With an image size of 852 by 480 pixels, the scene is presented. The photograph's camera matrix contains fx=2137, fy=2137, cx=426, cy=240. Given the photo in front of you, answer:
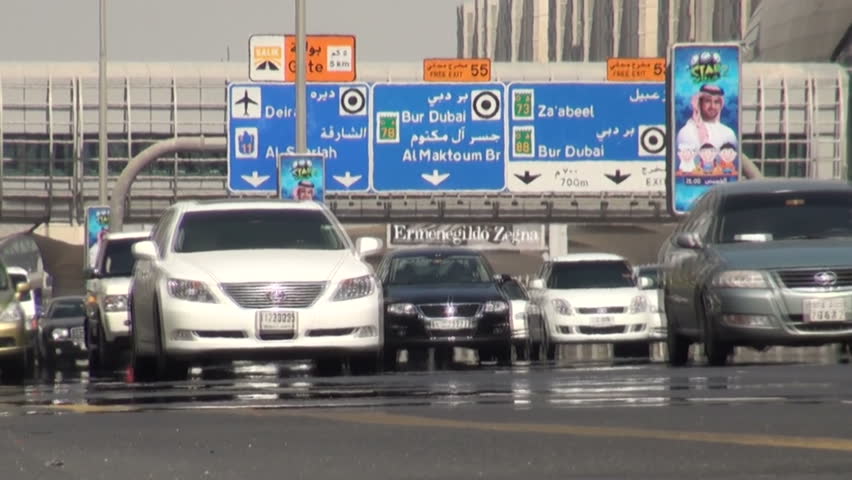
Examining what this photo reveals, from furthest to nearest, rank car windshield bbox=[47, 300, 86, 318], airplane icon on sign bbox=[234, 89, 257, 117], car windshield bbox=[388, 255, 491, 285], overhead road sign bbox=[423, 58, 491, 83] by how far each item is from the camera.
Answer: overhead road sign bbox=[423, 58, 491, 83] → airplane icon on sign bbox=[234, 89, 257, 117] → car windshield bbox=[47, 300, 86, 318] → car windshield bbox=[388, 255, 491, 285]

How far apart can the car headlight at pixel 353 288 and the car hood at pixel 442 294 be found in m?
7.56

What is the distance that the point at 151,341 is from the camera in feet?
59.1

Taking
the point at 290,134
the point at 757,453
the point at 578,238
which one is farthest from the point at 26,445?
the point at 578,238

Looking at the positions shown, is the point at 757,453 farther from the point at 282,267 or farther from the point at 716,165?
the point at 716,165

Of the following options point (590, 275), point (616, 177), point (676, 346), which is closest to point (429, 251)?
point (590, 275)

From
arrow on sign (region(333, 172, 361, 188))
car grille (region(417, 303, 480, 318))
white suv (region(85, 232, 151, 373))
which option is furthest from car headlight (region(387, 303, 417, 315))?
arrow on sign (region(333, 172, 361, 188))

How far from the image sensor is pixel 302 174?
3634 centimetres

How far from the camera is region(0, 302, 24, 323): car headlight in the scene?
69.1ft

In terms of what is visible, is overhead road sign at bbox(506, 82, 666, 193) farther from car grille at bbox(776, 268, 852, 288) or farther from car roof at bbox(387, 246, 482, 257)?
car grille at bbox(776, 268, 852, 288)

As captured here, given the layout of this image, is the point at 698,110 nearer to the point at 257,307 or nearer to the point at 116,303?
the point at 116,303

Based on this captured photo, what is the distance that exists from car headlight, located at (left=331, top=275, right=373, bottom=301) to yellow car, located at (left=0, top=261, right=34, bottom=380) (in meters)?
4.78

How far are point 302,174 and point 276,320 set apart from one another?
62.9 ft

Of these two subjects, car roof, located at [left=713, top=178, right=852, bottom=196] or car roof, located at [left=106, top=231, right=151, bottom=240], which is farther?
car roof, located at [left=106, top=231, right=151, bottom=240]

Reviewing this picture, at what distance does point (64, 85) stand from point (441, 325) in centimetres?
5226
